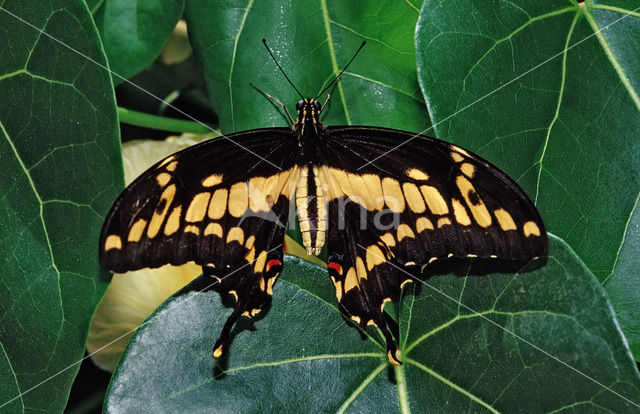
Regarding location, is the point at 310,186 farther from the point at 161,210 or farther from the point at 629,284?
the point at 629,284

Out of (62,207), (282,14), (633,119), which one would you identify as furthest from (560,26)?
(62,207)

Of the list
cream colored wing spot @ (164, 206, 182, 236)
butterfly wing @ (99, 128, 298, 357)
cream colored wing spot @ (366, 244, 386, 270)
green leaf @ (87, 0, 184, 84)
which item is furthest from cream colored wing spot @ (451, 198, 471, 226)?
green leaf @ (87, 0, 184, 84)

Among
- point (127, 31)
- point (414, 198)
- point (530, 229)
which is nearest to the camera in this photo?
point (530, 229)

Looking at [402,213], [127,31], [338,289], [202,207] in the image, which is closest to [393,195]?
[402,213]

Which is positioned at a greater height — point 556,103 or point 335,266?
point 556,103

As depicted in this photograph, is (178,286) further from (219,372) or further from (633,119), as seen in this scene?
(633,119)

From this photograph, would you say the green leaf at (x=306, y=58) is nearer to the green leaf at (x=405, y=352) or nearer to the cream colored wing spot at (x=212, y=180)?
the cream colored wing spot at (x=212, y=180)
